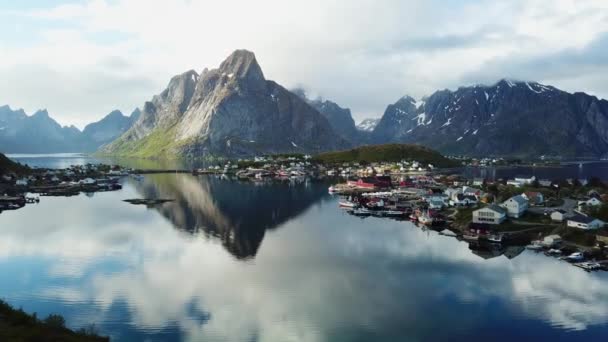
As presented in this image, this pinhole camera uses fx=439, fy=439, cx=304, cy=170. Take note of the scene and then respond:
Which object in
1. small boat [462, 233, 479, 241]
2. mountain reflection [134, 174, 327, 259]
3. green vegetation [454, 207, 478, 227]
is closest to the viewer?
small boat [462, 233, 479, 241]

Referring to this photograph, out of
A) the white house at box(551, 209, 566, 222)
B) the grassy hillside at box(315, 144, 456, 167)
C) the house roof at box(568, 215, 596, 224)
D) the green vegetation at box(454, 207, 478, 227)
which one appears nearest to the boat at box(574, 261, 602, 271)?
the house roof at box(568, 215, 596, 224)

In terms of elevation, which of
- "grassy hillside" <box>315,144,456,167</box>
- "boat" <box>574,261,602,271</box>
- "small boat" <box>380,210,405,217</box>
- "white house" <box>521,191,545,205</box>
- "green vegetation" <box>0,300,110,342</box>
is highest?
"grassy hillside" <box>315,144,456,167</box>

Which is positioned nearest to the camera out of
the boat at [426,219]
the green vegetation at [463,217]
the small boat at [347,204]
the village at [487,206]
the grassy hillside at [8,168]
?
the village at [487,206]

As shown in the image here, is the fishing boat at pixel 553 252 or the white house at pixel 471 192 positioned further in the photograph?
the white house at pixel 471 192

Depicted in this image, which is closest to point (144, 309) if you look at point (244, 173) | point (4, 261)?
point (4, 261)

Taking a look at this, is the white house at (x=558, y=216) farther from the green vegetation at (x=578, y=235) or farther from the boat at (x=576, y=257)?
the boat at (x=576, y=257)

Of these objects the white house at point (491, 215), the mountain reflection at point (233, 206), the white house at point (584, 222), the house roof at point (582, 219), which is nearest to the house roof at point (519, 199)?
the white house at point (491, 215)

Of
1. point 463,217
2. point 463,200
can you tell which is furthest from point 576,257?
point 463,200

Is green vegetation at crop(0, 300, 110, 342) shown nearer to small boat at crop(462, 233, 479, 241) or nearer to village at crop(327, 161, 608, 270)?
village at crop(327, 161, 608, 270)
